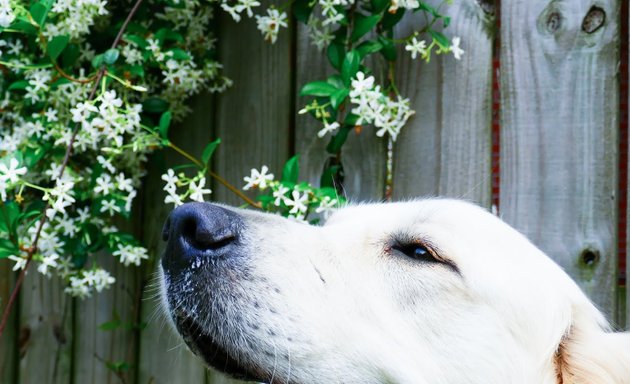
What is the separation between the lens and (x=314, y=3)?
125 inches

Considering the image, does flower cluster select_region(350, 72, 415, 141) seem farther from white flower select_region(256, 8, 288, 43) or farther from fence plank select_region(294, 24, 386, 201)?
white flower select_region(256, 8, 288, 43)

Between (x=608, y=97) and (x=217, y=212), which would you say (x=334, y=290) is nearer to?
(x=217, y=212)

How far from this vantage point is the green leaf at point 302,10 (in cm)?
324

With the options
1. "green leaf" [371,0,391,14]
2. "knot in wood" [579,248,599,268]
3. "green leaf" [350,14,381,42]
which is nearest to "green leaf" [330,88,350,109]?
"green leaf" [350,14,381,42]

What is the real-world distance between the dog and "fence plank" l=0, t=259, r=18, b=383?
7.06 feet

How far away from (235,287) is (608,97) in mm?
1819

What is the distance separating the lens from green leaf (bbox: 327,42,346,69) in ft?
10.3

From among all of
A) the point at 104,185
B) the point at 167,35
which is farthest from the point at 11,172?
the point at 167,35

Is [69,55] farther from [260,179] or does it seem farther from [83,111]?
[260,179]

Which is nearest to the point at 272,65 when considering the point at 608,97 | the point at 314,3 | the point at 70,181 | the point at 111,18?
the point at 314,3

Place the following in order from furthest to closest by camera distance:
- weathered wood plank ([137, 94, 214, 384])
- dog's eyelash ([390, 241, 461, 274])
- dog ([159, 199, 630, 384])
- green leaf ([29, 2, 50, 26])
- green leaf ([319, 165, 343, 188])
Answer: weathered wood plank ([137, 94, 214, 384]), green leaf ([319, 165, 343, 188]), green leaf ([29, 2, 50, 26]), dog's eyelash ([390, 241, 461, 274]), dog ([159, 199, 630, 384])

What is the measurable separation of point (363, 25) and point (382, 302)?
1422 millimetres

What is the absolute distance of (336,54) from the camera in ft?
10.4

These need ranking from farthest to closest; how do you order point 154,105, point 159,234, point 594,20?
point 159,234
point 154,105
point 594,20
